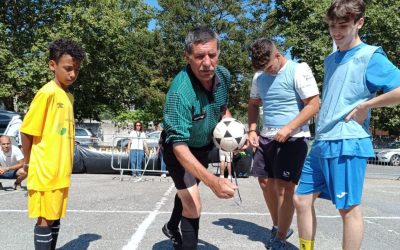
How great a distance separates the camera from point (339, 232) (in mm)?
4793

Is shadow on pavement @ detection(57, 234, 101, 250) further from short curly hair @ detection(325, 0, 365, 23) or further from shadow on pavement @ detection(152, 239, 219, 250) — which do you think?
short curly hair @ detection(325, 0, 365, 23)

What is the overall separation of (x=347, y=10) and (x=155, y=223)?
3.34 meters

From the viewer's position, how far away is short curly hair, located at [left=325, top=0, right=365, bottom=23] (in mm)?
2871

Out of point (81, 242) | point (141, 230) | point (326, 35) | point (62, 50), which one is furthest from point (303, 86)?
point (326, 35)

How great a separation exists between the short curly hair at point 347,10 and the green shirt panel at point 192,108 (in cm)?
96

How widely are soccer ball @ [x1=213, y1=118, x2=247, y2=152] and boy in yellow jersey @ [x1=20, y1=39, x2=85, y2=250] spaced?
3.92 feet

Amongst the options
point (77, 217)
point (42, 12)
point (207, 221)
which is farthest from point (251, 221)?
point (42, 12)

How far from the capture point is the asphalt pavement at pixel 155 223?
4234 mm

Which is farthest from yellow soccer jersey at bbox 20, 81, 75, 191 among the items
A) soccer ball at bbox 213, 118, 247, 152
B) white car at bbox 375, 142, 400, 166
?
white car at bbox 375, 142, 400, 166

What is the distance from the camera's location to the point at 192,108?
2963 mm

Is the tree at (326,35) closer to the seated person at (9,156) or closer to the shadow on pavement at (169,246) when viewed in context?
the seated person at (9,156)

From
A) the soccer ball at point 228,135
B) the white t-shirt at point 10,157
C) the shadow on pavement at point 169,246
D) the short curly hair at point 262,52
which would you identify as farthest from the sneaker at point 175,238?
the white t-shirt at point 10,157

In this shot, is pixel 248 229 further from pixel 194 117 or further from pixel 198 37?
pixel 198 37

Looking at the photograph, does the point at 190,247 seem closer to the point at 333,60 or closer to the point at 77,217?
the point at 333,60
